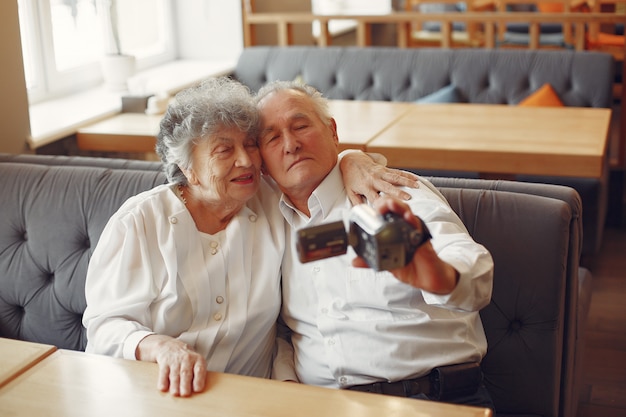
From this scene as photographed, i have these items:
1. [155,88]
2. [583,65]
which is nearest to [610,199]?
[583,65]

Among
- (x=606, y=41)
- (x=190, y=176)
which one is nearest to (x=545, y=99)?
(x=190, y=176)

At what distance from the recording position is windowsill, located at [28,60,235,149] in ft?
10.8

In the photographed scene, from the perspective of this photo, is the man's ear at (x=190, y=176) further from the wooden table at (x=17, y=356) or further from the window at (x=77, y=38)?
the window at (x=77, y=38)

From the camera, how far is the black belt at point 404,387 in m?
1.76

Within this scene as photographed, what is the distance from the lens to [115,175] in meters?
2.28

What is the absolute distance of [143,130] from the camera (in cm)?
337

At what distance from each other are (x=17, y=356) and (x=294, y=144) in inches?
28.8

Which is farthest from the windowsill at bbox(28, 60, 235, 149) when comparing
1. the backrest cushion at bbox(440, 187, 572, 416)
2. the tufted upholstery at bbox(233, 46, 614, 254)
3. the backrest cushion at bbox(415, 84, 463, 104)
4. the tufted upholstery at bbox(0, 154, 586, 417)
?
the backrest cushion at bbox(440, 187, 572, 416)

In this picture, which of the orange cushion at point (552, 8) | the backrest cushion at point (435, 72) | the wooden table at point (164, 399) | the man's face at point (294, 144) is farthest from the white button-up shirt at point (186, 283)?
the orange cushion at point (552, 8)

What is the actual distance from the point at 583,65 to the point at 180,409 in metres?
3.06

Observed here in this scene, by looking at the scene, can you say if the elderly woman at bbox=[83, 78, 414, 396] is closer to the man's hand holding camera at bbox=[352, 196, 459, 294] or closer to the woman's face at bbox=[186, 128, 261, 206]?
the woman's face at bbox=[186, 128, 261, 206]

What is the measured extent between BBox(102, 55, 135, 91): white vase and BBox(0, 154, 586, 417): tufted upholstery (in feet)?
5.63

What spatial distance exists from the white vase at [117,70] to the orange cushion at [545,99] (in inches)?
71.7

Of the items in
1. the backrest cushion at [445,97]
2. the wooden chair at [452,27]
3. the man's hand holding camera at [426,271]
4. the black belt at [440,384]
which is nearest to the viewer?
the man's hand holding camera at [426,271]
